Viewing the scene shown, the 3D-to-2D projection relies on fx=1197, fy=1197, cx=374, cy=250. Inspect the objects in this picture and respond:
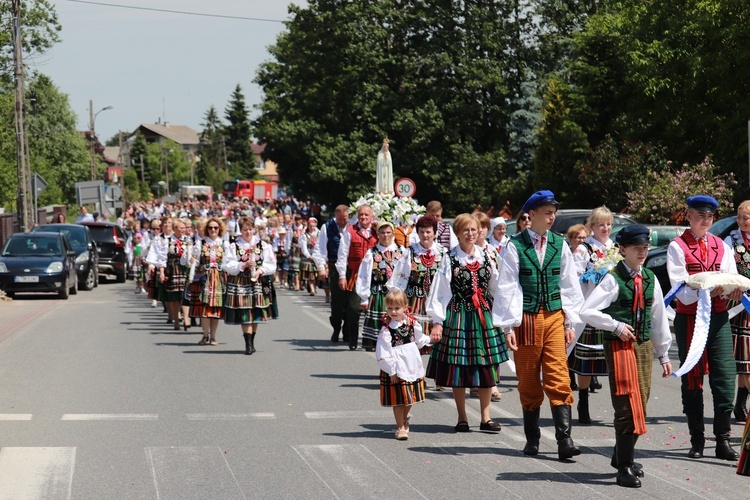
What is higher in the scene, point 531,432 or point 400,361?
point 400,361

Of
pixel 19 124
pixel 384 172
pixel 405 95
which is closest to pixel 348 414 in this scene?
pixel 384 172

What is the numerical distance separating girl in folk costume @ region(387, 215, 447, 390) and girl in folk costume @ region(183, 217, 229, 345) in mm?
4381

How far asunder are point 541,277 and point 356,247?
7.59m

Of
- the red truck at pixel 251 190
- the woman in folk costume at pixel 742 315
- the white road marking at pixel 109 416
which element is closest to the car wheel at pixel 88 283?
the white road marking at pixel 109 416

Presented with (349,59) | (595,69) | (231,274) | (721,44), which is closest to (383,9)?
(349,59)

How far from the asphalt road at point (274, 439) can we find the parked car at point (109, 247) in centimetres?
2030

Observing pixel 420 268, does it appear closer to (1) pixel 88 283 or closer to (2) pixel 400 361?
(2) pixel 400 361

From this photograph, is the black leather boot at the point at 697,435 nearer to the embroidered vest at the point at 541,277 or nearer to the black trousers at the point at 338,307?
the embroidered vest at the point at 541,277

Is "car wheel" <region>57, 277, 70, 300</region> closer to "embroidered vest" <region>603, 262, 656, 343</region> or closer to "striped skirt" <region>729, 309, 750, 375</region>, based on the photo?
"striped skirt" <region>729, 309, 750, 375</region>

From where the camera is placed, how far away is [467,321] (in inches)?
361

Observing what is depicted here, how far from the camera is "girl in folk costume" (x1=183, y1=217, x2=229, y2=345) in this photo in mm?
15898

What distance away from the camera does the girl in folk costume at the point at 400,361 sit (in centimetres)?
906

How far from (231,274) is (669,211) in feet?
63.2

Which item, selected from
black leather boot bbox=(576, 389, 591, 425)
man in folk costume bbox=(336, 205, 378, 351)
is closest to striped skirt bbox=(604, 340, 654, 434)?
black leather boot bbox=(576, 389, 591, 425)
